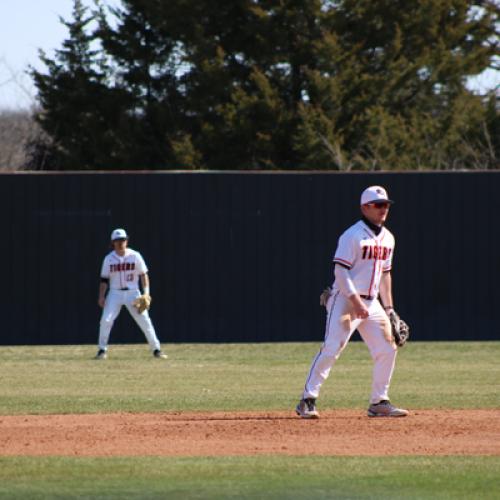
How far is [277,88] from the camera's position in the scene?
36.5 metres

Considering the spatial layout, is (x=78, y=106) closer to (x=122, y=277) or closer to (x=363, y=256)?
(x=122, y=277)

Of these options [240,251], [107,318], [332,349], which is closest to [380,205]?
[332,349]

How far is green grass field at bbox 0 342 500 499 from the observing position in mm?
8008

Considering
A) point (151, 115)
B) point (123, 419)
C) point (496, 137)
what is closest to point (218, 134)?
point (151, 115)

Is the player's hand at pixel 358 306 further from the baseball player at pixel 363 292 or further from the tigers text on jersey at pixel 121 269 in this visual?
the tigers text on jersey at pixel 121 269

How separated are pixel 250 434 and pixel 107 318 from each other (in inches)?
361

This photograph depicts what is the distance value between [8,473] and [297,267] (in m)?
14.4

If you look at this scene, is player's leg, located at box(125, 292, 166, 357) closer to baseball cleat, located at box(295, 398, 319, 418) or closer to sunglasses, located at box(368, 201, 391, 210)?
baseball cleat, located at box(295, 398, 319, 418)

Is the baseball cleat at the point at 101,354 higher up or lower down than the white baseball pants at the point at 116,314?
lower down

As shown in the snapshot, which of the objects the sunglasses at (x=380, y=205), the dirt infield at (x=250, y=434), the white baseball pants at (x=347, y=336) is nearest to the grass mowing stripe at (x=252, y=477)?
the dirt infield at (x=250, y=434)

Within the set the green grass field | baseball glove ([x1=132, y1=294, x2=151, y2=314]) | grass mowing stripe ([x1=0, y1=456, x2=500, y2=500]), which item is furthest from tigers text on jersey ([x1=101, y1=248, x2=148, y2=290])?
grass mowing stripe ([x1=0, y1=456, x2=500, y2=500])

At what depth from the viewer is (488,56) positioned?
3975cm

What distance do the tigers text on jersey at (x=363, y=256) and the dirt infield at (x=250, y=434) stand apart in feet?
3.99

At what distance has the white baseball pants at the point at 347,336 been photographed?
10836 millimetres
